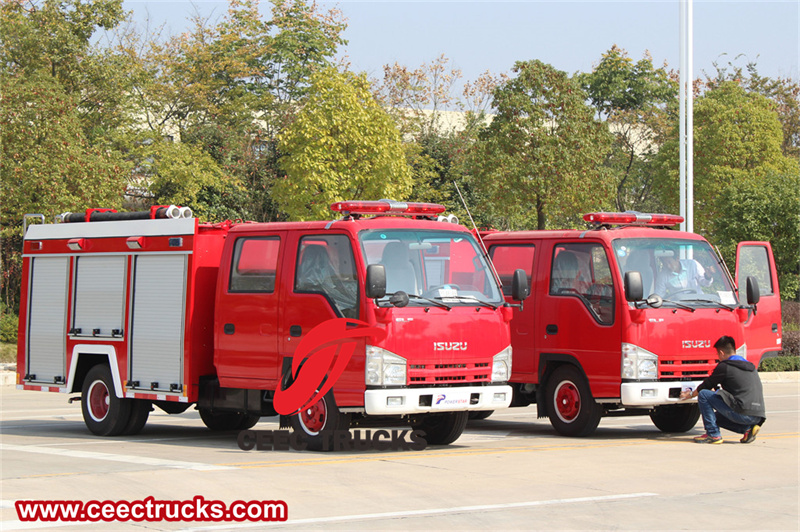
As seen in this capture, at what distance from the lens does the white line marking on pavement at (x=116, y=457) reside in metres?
10.6

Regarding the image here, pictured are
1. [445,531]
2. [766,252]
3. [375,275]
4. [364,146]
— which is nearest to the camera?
[445,531]

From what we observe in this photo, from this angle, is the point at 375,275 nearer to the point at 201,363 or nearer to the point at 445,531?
the point at 201,363

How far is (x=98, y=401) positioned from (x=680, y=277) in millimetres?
7795

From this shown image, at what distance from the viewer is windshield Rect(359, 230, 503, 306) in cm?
1172

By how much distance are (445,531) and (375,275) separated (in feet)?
13.3

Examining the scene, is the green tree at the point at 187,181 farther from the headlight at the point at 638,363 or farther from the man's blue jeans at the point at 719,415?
the man's blue jeans at the point at 719,415

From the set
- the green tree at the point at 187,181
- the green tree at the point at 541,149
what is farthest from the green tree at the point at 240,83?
the green tree at the point at 541,149

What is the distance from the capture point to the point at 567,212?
103ft

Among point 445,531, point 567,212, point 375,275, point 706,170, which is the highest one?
point 706,170

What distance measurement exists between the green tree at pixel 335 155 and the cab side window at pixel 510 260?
1539 centimetres

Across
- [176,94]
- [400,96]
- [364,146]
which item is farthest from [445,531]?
[400,96]

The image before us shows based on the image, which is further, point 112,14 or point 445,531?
point 112,14

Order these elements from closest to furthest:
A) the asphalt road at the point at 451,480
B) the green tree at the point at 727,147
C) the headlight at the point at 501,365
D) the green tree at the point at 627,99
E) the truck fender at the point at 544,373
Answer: the asphalt road at the point at 451,480, the headlight at the point at 501,365, the truck fender at the point at 544,373, the green tree at the point at 727,147, the green tree at the point at 627,99

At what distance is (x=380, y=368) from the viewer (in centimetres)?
1127
